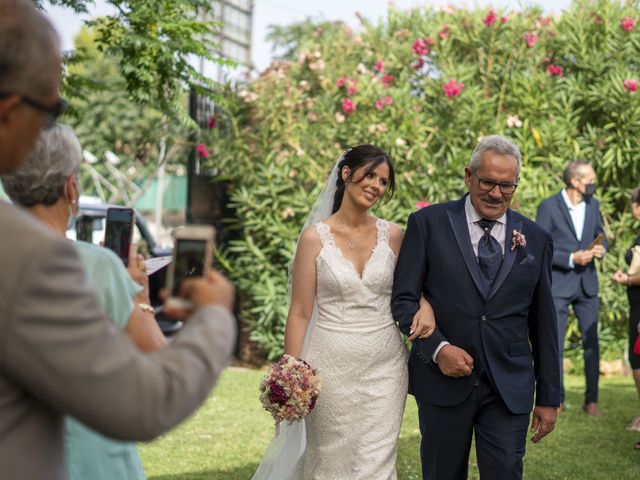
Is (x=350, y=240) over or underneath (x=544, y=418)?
over

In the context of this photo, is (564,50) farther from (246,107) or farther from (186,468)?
(186,468)

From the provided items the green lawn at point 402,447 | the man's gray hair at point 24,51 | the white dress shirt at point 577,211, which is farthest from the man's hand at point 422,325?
the white dress shirt at point 577,211

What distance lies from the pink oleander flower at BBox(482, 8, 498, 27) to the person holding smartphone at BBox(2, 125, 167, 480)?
10124mm

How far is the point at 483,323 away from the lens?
469 cm

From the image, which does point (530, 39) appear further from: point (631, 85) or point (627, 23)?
point (631, 85)

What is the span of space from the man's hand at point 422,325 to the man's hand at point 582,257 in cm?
476

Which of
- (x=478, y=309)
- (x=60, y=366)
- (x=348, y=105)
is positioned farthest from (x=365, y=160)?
(x=348, y=105)

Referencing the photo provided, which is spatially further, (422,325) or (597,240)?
(597,240)

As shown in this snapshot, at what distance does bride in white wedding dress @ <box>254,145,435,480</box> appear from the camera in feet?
18.0

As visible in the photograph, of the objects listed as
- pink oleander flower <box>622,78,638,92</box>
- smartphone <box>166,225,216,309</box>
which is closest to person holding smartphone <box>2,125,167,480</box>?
smartphone <box>166,225,216,309</box>

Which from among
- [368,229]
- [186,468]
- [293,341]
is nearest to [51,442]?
[293,341]

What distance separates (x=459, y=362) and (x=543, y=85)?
27.4 feet

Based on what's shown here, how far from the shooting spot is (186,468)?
7.14 m

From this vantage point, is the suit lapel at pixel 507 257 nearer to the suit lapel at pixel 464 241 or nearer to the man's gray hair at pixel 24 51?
the suit lapel at pixel 464 241
